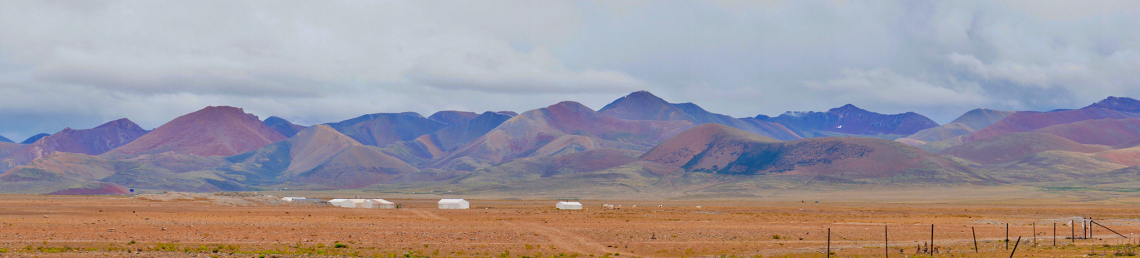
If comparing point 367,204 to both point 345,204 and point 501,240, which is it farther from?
point 501,240

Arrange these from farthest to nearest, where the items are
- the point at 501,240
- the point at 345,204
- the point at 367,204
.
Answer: the point at 345,204, the point at 367,204, the point at 501,240

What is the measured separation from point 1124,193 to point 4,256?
221569 millimetres

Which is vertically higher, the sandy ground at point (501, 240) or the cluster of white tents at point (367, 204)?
the sandy ground at point (501, 240)

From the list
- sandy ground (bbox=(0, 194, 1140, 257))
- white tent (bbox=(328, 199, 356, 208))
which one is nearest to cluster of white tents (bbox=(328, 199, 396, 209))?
white tent (bbox=(328, 199, 356, 208))

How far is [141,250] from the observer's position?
3994 centimetres

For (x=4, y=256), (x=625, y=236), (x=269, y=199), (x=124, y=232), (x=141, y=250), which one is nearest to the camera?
(x=4, y=256)

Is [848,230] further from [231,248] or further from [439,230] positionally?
[231,248]

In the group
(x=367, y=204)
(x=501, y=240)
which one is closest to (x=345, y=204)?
(x=367, y=204)

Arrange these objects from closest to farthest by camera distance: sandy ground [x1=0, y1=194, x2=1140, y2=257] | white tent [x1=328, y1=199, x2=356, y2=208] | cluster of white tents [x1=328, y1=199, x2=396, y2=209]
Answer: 1. sandy ground [x1=0, y1=194, x2=1140, y2=257]
2. cluster of white tents [x1=328, y1=199, x2=396, y2=209]
3. white tent [x1=328, y1=199, x2=356, y2=208]


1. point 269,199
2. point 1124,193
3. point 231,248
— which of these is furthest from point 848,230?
point 1124,193

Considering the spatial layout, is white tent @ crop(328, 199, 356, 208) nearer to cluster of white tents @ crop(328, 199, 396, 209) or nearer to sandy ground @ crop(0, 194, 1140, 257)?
cluster of white tents @ crop(328, 199, 396, 209)

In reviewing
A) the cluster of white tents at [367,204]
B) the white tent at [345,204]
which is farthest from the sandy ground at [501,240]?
the white tent at [345,204]

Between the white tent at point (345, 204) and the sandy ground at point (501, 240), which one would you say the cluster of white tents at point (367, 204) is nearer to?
the white tent at point (345, 204)

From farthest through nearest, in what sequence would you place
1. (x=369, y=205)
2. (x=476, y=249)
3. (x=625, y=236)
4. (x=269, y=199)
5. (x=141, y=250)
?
(x=269, y=199)
(x=369, y=205)
(x=625, y=236)
(x=476, y=249)
(x=141, y=250)
